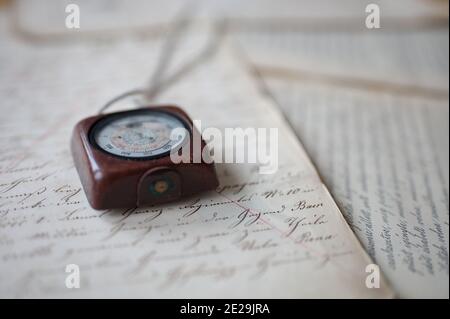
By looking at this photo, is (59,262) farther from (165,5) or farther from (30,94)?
(165,5)

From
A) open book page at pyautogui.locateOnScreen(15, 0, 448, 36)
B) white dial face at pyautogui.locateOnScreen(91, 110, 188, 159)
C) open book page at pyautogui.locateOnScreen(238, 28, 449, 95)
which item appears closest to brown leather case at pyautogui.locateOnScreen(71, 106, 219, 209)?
white dial face at pyautogui.locateOnScreen(91, 110, 188, 159)

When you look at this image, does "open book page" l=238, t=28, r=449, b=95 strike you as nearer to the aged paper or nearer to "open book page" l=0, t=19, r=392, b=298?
the aged paper

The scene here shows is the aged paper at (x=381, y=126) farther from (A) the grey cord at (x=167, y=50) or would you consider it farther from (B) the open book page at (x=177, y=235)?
(A) the grey cord at (x=167, y=50)

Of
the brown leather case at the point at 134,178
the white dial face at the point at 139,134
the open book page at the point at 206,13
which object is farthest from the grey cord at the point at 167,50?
the brown leather case at the point at 134,178

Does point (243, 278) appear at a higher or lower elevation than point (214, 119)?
lower

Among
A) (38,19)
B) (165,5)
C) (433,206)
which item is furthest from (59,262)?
(165,5)

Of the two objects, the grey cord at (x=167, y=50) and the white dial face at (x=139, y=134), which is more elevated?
the grey cord at (x=167, y=50)
